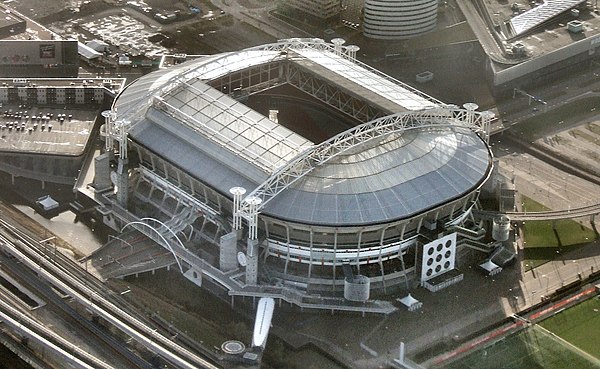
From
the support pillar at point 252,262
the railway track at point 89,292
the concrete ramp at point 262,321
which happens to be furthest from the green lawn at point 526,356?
the railway track at point 89,292

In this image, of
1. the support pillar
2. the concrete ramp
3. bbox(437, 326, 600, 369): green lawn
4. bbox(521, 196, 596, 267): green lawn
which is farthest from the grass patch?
the support pillar

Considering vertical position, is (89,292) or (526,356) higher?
(526,356)

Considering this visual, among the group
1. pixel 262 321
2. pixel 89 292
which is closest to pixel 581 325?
pixel 262 321

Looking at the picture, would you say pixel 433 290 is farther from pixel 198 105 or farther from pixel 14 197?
pixel 14 197

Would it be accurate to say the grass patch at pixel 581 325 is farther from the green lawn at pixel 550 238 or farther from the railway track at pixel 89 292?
the railway track at pixel 89 292

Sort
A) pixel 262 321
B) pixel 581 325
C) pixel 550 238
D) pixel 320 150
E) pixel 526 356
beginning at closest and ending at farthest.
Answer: pixel 526 356 → pixel 262 321 → pixel 581 325 → pixel 320 150 → pixel 550 238

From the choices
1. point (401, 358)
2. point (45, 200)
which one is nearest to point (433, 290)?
point (401, 358)

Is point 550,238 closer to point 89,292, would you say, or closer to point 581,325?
point 581,325
